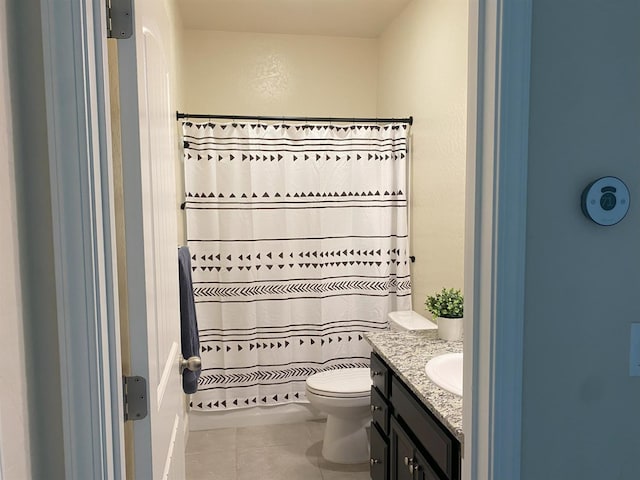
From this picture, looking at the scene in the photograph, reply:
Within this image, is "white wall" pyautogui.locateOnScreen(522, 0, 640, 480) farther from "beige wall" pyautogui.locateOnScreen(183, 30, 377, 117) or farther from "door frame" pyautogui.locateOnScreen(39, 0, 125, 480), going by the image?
"beige wall" pyautogui.locateOnScreen(183, 30, 377, 117)

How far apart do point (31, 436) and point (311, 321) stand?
272 centimetres

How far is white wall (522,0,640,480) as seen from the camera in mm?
987

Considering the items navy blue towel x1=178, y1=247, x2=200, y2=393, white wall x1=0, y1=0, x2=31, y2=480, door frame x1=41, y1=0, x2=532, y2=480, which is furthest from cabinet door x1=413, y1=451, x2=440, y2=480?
white wall x1=0, y1=0, x2=31, y2=480

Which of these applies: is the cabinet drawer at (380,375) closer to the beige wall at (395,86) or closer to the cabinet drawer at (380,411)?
the cabinet drawer at (380,411)

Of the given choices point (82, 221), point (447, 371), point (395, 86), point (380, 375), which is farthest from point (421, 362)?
point (395, 86)

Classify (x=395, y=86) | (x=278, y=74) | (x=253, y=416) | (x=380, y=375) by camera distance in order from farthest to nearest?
(x=278, y=74) < (x=395, y=86) < (x=253, y=416) < (x=380, y=375)

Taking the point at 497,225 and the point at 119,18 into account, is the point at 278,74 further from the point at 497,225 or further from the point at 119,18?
the point at 497,225

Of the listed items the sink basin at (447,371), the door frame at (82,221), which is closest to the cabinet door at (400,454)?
the sink basin at (447,371)

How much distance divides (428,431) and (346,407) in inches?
48.7

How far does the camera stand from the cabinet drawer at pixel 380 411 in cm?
228

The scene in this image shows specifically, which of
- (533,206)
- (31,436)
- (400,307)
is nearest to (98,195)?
(31,436)

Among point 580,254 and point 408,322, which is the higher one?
point 580,254

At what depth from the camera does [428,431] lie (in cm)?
176

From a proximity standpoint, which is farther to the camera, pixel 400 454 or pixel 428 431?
pixel 400 454
